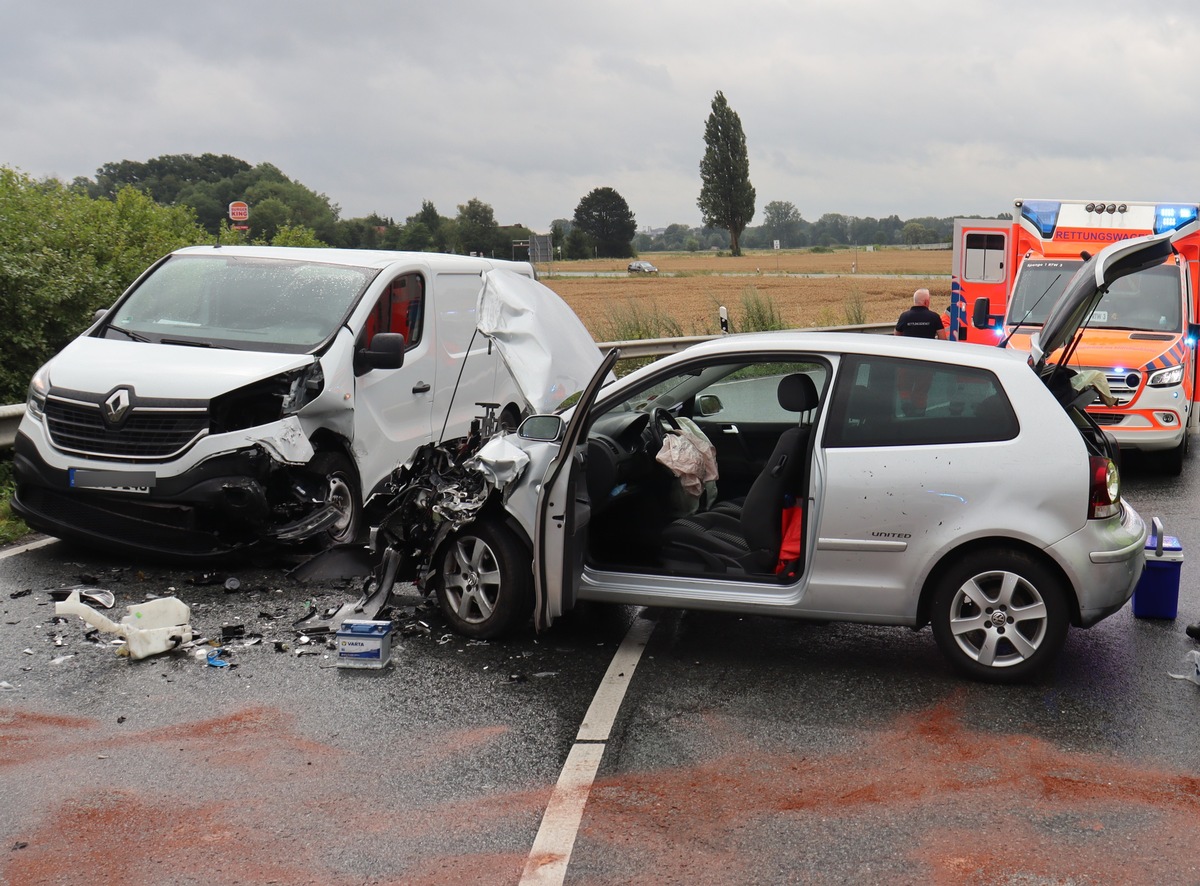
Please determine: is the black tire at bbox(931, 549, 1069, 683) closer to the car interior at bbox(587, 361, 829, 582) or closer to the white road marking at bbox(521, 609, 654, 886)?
the car interior at bbox(587, 361, 829, 582)

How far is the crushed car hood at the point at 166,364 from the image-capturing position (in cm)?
723

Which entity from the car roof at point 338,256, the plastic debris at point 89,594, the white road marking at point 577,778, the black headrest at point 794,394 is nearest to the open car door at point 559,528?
the white road marking at point 577,778

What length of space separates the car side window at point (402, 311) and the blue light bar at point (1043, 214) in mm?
8604

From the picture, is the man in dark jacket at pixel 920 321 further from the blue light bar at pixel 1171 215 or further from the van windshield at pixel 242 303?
the van windshield at pixel 242 303

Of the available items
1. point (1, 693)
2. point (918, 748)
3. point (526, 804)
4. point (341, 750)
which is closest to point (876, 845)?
point (918, 748)

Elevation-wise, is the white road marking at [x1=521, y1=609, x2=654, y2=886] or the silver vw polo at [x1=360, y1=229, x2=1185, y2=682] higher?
the silver vw polo at [x1=360, y1=229, x2=1185, y2=682]

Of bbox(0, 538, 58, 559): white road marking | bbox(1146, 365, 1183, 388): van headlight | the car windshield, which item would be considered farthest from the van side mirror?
bbox(1146, 365, 1183, 388): van headlight

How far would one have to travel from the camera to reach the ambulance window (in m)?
16.2

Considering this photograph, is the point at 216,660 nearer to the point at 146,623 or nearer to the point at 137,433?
the point at 146,623

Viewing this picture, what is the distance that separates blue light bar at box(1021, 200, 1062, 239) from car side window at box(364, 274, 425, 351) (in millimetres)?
8604

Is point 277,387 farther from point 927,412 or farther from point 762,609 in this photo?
point 927,412

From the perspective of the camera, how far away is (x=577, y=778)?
178 inches

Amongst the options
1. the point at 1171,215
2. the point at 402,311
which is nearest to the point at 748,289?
the point at 1171,215

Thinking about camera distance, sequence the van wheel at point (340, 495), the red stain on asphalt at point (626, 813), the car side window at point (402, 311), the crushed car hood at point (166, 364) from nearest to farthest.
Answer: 1. the red stain on asphalt at point (626, 813)
2. the crushed car hood at point (166, 364)
3. the van wheel at point (340, 495)
4. the car side window at point (402, 311)
